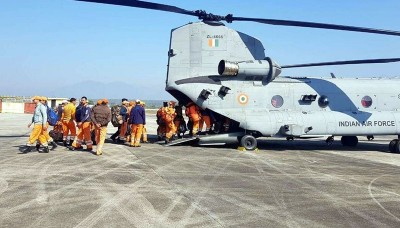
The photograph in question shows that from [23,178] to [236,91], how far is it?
8.76m

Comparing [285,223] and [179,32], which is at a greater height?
[179,32]

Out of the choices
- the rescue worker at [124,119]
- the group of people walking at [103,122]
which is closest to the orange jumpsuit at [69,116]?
the group of people walking at [103,122]

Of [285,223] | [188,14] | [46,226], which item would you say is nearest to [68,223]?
[46,226]

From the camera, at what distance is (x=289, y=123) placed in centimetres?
1409

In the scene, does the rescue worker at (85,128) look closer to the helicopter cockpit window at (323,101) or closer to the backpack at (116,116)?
the backpack at (116,116)

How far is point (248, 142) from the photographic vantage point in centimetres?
1389

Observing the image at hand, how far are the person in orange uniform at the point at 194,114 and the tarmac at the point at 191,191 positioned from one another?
311cm

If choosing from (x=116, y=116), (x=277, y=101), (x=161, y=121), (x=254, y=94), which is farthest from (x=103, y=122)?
(x=277, y=101)

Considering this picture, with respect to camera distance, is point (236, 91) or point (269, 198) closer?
point (269, 198)

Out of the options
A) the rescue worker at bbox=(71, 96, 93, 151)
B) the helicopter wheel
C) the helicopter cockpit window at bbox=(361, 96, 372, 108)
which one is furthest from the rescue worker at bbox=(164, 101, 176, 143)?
the helicopter cockpit window at bbox=(361, 96, 372, 108)

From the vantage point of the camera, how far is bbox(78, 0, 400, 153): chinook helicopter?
14.1 metres

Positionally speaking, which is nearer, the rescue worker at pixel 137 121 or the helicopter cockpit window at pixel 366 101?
the rescue worker at pixel 137 121

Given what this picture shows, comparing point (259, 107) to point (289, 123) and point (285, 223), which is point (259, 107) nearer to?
point (289, 123)

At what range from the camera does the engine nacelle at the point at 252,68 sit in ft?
45.8
